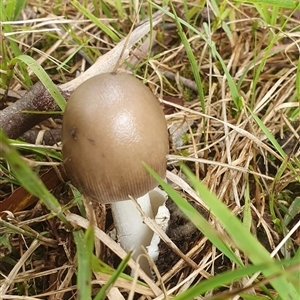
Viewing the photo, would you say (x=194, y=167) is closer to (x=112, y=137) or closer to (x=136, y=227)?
(x=136, y=227)

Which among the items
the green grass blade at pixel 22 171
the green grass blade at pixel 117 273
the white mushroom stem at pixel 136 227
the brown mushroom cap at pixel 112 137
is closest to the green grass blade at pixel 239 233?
the brown mushroom cap at pixel 112 137

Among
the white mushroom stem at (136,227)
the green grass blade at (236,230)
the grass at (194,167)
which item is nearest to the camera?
the green grass blade at (236,230)

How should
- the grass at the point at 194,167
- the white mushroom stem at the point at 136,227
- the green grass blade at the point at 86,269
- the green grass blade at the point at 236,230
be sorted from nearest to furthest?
the green grass blade at the point at 236,230 < the green grass blade at the point at 86,269 < the grass at the point at 194,167 < the white mushroom stem at the point at 136,227

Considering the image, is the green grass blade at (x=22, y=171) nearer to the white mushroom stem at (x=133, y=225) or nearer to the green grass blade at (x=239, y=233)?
the green grass blade at (x=239, y=233)

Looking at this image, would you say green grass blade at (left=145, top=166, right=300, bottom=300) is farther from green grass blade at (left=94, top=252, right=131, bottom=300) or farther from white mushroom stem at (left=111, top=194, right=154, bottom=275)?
white mushroom stem at (left=111, top=194, right=154, bottom=275)

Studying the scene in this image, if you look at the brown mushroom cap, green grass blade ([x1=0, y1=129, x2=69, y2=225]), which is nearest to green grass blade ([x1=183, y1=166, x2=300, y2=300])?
the brown mushroom cap

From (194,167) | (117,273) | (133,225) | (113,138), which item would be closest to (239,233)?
(117,273)

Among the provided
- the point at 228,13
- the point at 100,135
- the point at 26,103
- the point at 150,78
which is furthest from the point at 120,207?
the point at 228,13
